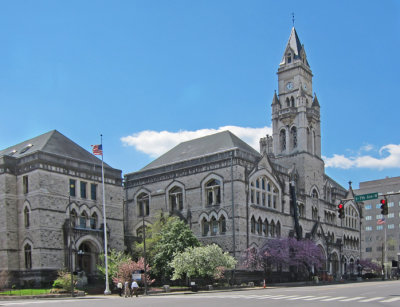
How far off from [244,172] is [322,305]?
31.3m

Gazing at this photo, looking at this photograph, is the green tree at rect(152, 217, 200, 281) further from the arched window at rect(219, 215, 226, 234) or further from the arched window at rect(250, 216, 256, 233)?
the arched window at rect(250, 216, 256, 233)

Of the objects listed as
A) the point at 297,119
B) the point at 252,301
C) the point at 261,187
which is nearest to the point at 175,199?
the point at 261,187

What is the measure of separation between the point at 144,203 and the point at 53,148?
15.7 metres

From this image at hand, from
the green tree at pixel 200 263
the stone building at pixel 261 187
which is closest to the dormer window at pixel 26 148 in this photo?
the stone building at pixel 261 187

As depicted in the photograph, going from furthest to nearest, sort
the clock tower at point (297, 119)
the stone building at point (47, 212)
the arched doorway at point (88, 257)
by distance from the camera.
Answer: the clock tower at point (297, 119), the arched doorway at point (88, 257), the stone building at point (47, 212)

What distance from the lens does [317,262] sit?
61.2 m

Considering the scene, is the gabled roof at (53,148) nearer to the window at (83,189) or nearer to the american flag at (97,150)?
the window at (83,189)

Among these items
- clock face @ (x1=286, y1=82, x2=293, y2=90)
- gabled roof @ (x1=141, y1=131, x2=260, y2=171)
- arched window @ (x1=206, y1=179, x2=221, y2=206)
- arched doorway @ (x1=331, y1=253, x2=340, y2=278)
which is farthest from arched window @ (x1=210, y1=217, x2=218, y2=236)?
arched doorway @ (x1=331, y1=253, x2=340, y2=278)

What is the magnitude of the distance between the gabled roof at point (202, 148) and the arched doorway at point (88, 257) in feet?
49.5

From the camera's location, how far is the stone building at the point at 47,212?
46.3 m

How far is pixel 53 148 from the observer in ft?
165

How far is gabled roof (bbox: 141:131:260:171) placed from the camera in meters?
59.0

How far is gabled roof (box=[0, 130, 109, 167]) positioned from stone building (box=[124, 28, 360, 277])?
9167 mm

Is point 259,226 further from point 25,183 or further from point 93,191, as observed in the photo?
point 25,183
